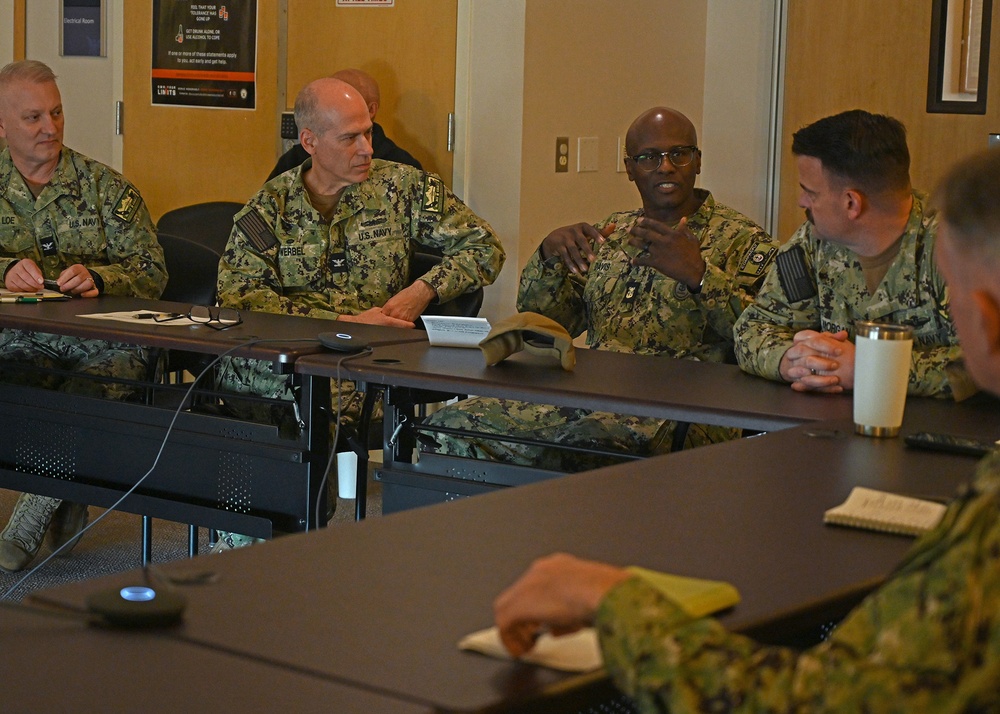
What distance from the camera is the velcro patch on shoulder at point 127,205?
13.3 feet

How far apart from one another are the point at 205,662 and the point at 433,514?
1.74 feet

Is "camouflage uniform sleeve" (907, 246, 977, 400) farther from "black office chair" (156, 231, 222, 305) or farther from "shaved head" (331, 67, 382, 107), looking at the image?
"shaved head" (331, 67, 382, 107)

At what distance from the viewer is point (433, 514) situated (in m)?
1.64

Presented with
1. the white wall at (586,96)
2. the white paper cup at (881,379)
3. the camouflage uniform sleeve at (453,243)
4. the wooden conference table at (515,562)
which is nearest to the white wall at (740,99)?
the white wall at (586,96)

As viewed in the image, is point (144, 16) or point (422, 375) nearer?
point (422, 375)

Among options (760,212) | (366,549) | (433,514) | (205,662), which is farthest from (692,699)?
(760,212)

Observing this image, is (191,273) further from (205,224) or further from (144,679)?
(144,679)

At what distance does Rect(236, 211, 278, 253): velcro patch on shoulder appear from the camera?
3.91 meters

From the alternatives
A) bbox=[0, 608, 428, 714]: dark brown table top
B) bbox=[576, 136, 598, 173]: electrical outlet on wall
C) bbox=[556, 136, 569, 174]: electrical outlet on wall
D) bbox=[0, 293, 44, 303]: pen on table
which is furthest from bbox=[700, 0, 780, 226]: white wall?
bbox=[0, 608, 428, 714]: dark brown table top

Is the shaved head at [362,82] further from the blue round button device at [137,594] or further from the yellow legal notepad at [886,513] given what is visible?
the blue round button device at [137,594]

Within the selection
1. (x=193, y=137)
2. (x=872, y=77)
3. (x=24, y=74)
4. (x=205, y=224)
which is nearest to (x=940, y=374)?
(x=24, y=74)

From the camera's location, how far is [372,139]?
15.5ft

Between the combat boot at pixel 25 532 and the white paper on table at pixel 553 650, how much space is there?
9.89 ft

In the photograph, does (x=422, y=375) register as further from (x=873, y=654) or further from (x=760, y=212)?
(x=760, y=212)
